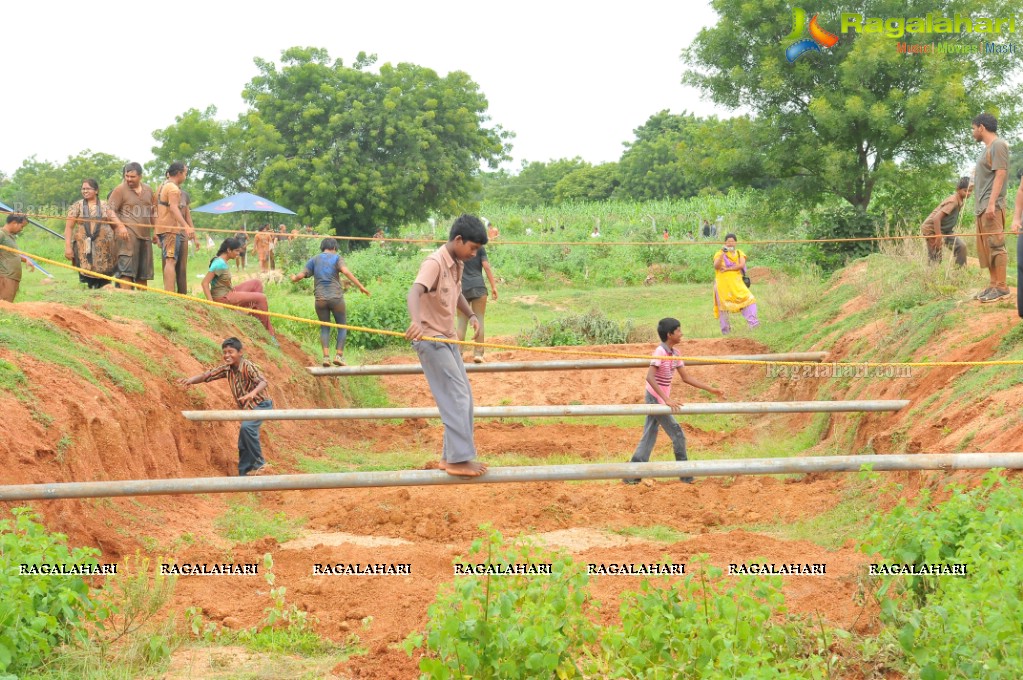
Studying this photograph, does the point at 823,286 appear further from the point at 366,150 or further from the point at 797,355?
the point at 366,150

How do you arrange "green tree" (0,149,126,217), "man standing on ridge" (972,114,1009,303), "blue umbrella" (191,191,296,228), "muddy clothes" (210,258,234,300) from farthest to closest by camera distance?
1. "green tree" (0,149,126,217)
2. "blue umbrella" (191,191,296,228)
3. "muddy clothes" (210,258,234,300)
4. "man standing on ridge" (972,114,1009,303)

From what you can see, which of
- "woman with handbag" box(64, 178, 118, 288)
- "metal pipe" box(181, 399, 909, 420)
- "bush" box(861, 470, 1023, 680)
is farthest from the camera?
"woman with handbag" box(64, 178, 118, 288)

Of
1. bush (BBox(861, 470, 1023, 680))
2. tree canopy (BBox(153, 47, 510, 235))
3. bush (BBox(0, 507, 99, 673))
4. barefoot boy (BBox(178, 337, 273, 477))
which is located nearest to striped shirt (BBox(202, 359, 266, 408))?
barefoot boy (BBox(178, 337, 273, 477))

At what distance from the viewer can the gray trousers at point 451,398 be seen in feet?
20.9

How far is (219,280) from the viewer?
1203 centimetres

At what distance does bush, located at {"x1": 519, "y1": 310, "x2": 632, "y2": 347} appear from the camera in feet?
55.9

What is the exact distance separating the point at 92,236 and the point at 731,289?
919 centimetres

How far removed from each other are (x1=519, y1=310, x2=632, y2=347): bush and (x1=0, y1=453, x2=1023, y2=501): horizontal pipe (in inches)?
403

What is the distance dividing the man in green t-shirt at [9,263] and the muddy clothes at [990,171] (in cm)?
891

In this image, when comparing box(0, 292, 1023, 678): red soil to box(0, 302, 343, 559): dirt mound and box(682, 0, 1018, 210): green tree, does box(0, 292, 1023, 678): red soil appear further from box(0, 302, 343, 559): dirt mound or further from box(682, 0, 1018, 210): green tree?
box(682, 0, 1018, 210): green tree

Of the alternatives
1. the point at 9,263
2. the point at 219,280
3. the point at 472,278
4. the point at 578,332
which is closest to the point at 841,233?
the point at 578,332

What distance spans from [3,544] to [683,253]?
2352 centimetres

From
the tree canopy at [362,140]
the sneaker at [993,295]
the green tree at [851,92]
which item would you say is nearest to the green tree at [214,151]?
the tree canopy at [362,140]

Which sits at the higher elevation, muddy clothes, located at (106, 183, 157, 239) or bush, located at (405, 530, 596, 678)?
muddy clothes, located at (106, 183, 157, 239)
